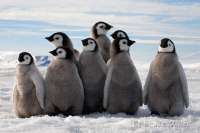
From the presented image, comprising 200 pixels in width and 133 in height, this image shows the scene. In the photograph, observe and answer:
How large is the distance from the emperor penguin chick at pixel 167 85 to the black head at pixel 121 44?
603 mm

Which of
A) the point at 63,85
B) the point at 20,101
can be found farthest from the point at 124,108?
the point at 20,101

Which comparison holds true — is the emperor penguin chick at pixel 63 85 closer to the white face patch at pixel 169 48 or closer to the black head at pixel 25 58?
the black head at pixel 25 58

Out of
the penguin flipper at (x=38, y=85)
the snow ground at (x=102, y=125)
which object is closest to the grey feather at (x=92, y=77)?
the penguin flipper at (x=38, y=85)

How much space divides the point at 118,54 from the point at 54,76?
126 cm

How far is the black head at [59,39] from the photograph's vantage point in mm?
10047

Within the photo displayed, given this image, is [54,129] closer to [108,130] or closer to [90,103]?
[108,130]

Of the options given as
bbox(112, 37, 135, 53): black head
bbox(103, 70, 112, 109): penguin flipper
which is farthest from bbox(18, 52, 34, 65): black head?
bbox(112, 37, 135, 53): black head

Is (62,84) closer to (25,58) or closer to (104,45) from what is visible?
(25,58)

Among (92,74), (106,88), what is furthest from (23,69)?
(106,88)

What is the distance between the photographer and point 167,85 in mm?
9070

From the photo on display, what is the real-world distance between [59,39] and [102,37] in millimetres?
1477

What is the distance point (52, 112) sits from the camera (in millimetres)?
9211

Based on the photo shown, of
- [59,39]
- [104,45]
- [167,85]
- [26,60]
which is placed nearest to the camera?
[167,85]

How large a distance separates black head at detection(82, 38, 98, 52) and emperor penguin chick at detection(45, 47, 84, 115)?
45 cm
